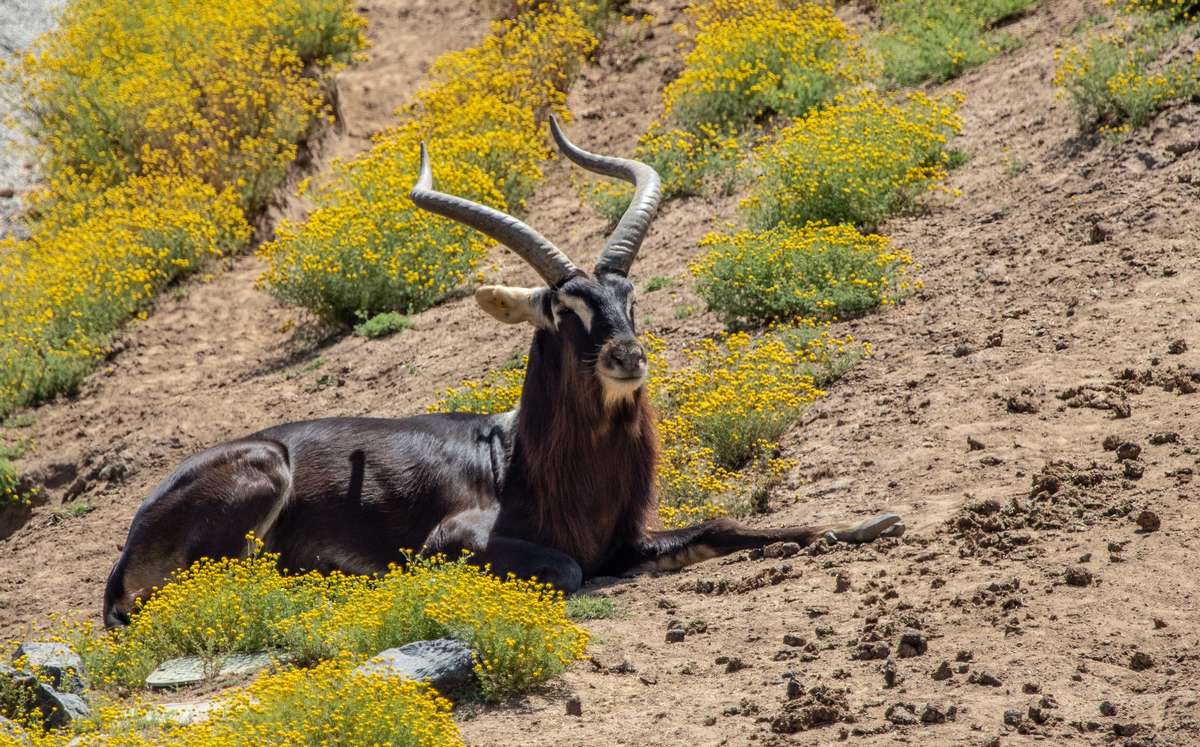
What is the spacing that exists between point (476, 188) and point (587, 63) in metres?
5.10

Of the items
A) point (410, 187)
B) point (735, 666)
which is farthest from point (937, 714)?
point (410, 187)

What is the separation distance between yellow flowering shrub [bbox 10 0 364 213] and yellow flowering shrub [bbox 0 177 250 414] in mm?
563

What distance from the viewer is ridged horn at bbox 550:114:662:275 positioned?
9.48 m

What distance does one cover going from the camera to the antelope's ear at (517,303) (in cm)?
945

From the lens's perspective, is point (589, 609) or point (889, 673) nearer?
point (889, 673)

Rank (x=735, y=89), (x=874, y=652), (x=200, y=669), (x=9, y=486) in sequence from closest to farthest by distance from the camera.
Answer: (x=874, y=652), (x=200, y=669), (x=9, y=486), (x=735, y=89)

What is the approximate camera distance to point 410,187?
15.9m

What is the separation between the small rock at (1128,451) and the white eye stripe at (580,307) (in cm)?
299

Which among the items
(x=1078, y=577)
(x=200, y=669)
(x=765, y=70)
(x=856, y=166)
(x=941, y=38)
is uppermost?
(x=941, y=38)

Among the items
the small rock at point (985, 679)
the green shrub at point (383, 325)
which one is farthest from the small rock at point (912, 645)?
the green shrub at point (383, 325)

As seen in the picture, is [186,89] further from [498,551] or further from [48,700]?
[48,700]

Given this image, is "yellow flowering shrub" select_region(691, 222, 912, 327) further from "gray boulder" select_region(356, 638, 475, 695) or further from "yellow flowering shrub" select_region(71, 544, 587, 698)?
"gray boulder" select_region(356, 638, 475, 695)

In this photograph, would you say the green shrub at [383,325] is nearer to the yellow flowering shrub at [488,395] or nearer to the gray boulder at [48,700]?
the yellow flowering shrub at [488,395]

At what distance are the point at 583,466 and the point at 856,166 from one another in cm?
548
